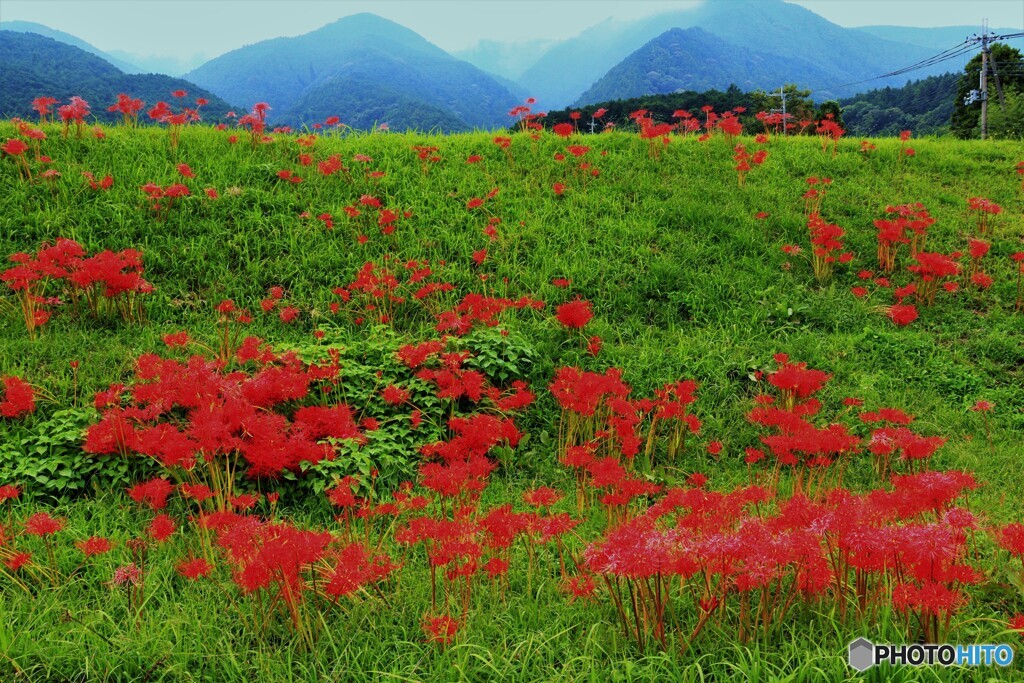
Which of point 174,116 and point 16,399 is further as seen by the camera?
point 174,116

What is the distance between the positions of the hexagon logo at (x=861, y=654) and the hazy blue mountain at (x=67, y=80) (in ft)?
154

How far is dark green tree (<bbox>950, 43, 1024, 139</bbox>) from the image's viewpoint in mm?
32156

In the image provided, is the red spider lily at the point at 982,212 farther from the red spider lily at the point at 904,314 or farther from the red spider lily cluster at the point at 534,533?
the red spider lily cluster at the point at 534,533

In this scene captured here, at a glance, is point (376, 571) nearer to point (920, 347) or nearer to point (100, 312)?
point (100, 312)

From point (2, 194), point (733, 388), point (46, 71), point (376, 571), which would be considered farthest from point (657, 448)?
point (46, 71)

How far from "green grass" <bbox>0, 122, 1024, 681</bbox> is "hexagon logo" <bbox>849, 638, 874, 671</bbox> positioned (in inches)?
1.5

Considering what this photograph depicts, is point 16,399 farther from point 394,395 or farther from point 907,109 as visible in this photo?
point 907,109

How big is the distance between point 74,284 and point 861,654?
6459 millimetres

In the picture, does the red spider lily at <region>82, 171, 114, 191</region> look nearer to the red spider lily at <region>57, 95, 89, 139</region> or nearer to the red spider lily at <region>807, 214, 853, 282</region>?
the red spider lily at <region>57, 95, 89, 139</region>

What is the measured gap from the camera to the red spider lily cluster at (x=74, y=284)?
5.08 meters

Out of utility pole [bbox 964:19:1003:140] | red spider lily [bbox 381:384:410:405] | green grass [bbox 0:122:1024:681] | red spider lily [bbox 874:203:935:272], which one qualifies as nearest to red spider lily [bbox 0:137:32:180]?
green grass [bbox 0:122:1024:681]

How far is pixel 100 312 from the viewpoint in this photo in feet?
18.6

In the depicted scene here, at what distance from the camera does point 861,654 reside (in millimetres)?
2059

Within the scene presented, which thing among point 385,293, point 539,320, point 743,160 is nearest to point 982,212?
point 743,160
